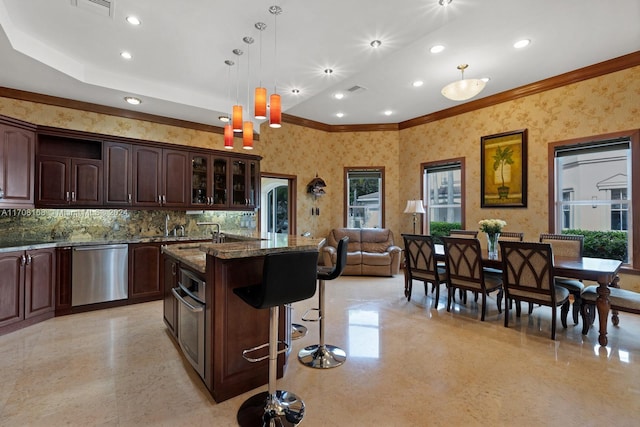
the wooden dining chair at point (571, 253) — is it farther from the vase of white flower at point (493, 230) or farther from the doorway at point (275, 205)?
the doorway at point (275, 205)

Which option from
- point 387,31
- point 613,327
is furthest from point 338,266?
point 613,327

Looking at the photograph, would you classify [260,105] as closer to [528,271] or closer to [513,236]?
[528,271]

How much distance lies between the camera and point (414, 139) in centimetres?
656

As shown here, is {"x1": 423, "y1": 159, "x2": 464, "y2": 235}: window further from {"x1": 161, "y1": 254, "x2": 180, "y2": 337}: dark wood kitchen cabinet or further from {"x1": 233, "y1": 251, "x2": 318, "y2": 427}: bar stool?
{"x1": 161, "y1": 254, "x2": 180, "y2": 337}: dark wood kitchen cabinet

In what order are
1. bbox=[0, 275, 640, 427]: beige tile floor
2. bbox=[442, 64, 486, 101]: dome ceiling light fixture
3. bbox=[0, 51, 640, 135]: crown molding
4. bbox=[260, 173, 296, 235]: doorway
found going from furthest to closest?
1. bbox=[260, 173, 296, 235]: doorway
2. bbox=[0, 51, 640, 135]: crown molding
3. bbox=[442, 64, 486, 101]: dome ceiling light fixture
4. bbox=[0, 275, 640, 427]: beige tile floor

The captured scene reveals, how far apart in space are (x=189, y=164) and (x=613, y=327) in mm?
6026

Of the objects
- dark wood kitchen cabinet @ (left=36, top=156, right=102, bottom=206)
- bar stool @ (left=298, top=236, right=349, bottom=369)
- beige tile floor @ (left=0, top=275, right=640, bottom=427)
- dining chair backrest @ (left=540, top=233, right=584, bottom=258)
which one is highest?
dark wood kitchen cabinet @ (left=36, top=156, right=102, bottom=206)

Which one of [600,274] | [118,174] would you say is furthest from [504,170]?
[118,174]

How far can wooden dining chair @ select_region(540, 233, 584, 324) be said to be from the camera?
11.1 ft

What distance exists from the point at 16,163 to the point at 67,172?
1.60 feet

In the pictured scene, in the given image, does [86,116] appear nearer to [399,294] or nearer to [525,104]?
[399,294]

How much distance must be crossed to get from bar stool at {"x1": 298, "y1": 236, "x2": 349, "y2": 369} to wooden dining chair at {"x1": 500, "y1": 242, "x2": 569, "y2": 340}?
198 cm

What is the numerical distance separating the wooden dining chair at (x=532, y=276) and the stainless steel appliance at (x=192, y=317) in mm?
3108

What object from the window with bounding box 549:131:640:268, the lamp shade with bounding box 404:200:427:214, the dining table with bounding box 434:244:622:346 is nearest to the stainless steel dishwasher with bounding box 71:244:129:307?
the lamp shade with bounding box 404:200:427:214
